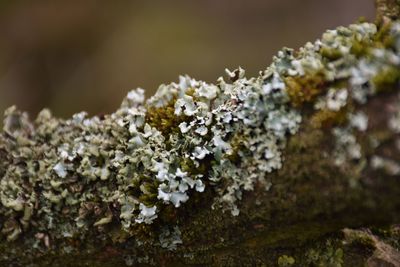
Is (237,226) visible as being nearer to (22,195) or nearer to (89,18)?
(22,195)

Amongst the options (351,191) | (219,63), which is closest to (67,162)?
(351,191)

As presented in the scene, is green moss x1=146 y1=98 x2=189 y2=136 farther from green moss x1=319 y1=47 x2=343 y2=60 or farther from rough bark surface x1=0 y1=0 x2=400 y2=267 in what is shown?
green moss x1=319 y1=47 x2=343 y2=60

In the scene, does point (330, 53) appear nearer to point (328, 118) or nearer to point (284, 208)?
point (328, 118)

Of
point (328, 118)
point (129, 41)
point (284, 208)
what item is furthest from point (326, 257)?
point (129, 41)

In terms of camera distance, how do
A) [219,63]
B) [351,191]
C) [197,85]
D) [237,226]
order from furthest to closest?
[219,63]
[197,85]
[237,226]
[351,191]

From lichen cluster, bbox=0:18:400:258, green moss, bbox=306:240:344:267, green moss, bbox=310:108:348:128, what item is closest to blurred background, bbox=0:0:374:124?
lichen cluster, bbox=0:18:400:258

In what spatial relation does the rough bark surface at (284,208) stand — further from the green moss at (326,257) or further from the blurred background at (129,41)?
the blurred background at (129,41)
